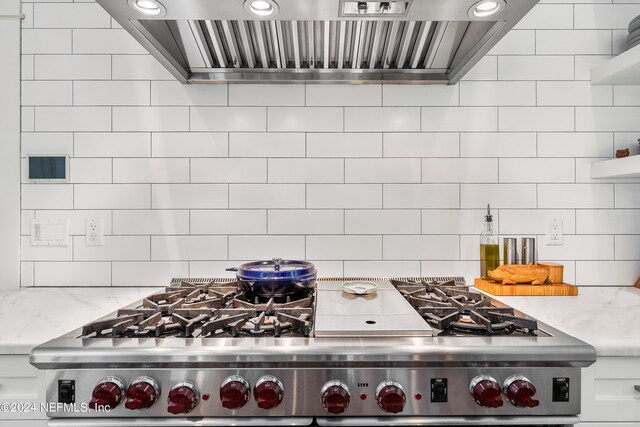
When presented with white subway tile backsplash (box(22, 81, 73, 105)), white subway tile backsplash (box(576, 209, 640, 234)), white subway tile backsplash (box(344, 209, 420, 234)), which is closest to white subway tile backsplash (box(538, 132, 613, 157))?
white subway tile backsplash (box(576, 209, 640, 234))

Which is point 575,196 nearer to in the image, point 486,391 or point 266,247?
point 486,391

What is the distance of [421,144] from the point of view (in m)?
1.70

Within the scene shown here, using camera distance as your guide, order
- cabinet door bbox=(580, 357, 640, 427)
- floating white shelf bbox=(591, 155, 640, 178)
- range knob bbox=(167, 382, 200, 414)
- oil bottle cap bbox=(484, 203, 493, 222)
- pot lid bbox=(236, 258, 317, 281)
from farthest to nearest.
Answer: oil bottle cap bbox=(484, 203, 493, 222) → floating white shelf bbox=(591, 155, 640, 178) → pot lid bbox=(236, 258, 317, 281) → cabinet door bbox=(580, 357, 640, 427) → range knob bbox=(167, 382, 200, 414)

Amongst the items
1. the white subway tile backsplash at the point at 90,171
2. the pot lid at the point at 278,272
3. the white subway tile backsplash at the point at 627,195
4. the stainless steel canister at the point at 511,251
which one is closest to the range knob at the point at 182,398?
the pot lid at the point at 278,272

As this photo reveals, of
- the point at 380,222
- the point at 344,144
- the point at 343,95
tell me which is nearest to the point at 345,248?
the point at 380,222

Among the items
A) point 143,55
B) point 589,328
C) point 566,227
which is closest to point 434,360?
point 589,328

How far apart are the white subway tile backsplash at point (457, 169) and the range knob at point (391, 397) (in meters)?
1.02

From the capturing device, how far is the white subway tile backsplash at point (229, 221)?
5.56 feet

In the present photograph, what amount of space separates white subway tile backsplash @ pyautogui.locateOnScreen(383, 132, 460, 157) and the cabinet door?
97cm

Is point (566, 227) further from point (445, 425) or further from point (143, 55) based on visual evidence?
point (143, 55)

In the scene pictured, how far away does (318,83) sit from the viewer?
5.48 feet

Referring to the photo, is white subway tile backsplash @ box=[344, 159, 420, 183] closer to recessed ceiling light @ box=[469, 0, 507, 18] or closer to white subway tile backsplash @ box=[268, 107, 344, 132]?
white subway tile backsplash @ box=[268, 107, 344, 132]

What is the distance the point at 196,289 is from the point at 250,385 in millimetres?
622

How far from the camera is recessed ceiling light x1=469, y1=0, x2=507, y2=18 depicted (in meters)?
1.07
